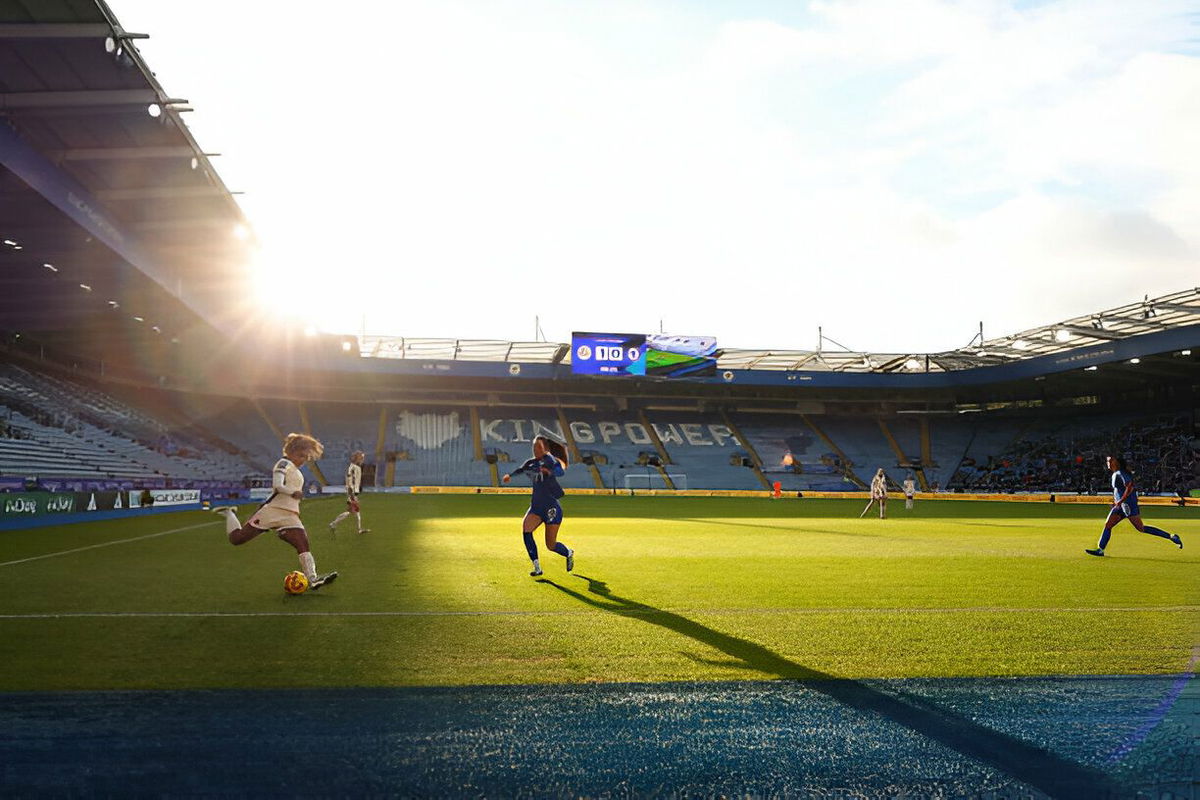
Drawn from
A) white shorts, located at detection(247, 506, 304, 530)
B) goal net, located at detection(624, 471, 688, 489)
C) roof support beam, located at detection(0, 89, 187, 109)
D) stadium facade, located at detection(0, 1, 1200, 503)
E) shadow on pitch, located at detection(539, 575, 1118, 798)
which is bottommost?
goal net, located at detection(624, 471, 688, 489)

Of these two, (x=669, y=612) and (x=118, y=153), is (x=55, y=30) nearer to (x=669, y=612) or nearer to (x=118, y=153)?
(x=118, y=153)

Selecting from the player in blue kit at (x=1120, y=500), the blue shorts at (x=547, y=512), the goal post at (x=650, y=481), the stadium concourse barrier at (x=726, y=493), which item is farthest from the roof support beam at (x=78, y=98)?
the goal post at (x=650, y=481)

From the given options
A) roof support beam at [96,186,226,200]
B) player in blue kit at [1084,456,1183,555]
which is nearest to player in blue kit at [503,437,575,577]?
player in blue kit at [1084,456,1183,555]

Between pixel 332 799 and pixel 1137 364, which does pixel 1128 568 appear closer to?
pixel 332 799

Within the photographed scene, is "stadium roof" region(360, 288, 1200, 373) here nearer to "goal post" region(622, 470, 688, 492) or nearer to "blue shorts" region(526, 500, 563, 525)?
"goal post" region(622, 470, 688, 492)

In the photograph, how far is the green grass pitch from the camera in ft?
18.5

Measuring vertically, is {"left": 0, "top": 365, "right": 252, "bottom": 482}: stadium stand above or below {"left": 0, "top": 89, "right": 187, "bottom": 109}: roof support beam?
below

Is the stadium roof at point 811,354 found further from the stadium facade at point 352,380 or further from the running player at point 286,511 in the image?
the running player at point 286,511

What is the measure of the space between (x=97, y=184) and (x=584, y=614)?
20.4 m

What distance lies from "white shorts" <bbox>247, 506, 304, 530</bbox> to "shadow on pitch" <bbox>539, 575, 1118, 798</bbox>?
4952 mm

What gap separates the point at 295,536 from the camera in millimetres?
9125

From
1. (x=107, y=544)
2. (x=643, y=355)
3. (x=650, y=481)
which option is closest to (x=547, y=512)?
(x=107, y=544)

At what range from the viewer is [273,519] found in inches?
354

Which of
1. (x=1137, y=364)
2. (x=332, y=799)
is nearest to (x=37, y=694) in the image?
(x=332, y=799)
